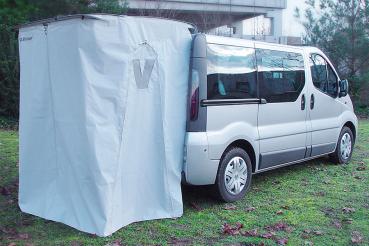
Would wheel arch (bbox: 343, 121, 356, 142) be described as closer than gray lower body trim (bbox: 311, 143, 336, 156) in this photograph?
No

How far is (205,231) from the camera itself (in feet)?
16.9

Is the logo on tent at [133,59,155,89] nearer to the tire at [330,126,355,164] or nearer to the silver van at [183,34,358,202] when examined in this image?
the silver van at [183,34,358,202]

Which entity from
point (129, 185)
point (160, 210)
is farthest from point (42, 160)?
point (160, 210)

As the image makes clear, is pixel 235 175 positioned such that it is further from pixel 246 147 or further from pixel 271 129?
pixel 271 129

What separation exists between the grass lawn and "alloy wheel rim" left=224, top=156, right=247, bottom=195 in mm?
190

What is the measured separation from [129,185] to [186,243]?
2.89ft

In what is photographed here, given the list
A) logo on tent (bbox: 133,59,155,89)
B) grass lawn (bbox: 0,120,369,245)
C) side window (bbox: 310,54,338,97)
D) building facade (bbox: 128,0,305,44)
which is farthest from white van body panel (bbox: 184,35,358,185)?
building facade (bbox: 128,0,305,44)

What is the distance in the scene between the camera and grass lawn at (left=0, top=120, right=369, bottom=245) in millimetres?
4914

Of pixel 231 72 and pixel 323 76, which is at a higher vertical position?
pixel 231 72

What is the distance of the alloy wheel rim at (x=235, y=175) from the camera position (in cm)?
605

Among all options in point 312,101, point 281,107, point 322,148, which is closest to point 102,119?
point 281,107

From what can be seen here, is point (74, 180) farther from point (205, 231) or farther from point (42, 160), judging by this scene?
point (205, 231)

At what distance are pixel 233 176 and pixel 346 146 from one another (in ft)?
11.3

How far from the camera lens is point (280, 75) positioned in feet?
22.6
